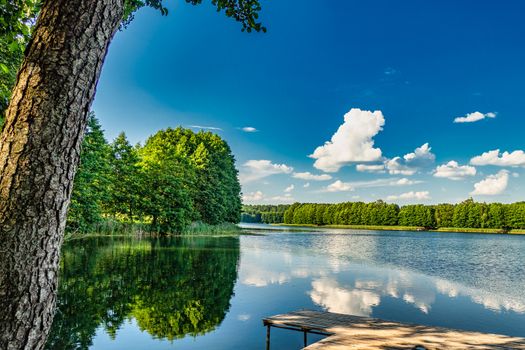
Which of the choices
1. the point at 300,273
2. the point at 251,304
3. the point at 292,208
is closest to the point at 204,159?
the point at 300,273

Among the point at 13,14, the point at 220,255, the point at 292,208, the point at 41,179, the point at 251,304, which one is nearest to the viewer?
the point at 41,179

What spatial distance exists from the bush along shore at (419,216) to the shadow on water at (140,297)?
75.7 m

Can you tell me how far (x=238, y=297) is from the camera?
12.9 m

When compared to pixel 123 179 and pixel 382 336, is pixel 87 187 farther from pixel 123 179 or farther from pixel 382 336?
pixel 382 336

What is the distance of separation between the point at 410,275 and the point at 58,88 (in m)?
20.1

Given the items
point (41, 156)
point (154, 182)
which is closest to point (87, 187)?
point (154, 182)

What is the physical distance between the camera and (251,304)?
12062mm

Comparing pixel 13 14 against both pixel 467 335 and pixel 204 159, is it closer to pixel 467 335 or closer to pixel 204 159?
pixel 467 335

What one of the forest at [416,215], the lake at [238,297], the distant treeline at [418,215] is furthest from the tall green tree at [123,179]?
the distant treeline at [418,215]

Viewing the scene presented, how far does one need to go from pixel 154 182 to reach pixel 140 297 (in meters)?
30.0

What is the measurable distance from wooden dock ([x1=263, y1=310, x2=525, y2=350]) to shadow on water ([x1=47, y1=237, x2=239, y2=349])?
323cm

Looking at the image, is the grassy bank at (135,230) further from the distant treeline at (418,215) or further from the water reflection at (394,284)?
the distant treeline at (418,215)

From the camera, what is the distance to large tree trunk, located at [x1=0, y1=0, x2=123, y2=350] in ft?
6.85

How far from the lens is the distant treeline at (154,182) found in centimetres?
2433
